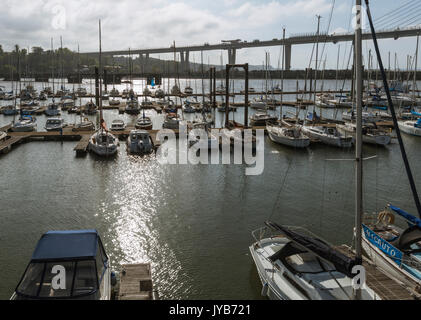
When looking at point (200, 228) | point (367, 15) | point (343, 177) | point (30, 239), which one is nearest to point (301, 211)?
point (200, 228)

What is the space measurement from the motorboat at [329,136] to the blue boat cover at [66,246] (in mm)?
32343

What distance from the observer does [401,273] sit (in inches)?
528

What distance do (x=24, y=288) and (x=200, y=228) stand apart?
1053 cm

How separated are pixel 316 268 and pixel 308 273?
0.40 m

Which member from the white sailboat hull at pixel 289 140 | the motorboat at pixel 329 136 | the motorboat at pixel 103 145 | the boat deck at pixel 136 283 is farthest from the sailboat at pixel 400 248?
the motorboat at pixel 103 145

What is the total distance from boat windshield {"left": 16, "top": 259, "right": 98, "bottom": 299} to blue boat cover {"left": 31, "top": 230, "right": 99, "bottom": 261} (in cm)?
18

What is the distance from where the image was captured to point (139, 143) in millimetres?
35625

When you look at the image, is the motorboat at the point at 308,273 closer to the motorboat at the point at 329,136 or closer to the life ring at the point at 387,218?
the life ring at the point at 387,218

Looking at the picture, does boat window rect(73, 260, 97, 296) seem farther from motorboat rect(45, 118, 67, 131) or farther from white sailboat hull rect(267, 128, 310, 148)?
motorboat rect(45, 118, 67, 131)

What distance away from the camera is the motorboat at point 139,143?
35500mm

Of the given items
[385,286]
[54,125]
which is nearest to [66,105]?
[54,125]

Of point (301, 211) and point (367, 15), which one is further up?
point (367, 15)

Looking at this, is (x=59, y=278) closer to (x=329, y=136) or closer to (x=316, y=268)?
(x=316, y=268)
